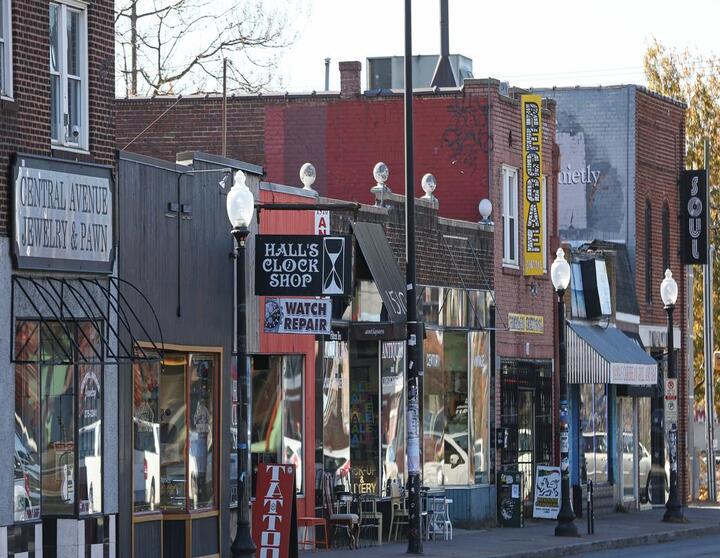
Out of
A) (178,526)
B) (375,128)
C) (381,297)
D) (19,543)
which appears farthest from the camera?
(375,128)

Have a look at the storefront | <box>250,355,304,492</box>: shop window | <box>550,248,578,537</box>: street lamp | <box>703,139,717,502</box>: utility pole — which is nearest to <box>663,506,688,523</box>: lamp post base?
the storefront

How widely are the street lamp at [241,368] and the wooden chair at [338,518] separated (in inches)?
211

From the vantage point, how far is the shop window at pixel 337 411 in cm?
2716

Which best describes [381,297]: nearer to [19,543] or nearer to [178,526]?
[178,526]

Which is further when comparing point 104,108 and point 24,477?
point 104,108

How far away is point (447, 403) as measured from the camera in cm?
3184

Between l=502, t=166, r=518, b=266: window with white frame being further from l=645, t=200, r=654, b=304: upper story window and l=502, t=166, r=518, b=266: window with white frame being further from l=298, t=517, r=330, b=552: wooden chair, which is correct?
l=298, t=517, r=330, b=552: wooden chair

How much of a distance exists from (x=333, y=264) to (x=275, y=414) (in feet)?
12.1

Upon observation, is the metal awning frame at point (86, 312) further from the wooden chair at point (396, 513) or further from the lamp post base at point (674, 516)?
the lamp post base at point (674, 516)

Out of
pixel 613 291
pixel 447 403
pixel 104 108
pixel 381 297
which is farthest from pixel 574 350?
pixel 104 108

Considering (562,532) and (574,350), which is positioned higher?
(574,350)

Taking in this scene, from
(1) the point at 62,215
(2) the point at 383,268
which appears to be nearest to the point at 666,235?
(2) the point at 383,268

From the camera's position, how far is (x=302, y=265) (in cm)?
2331

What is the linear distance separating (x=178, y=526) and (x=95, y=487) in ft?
7.80
